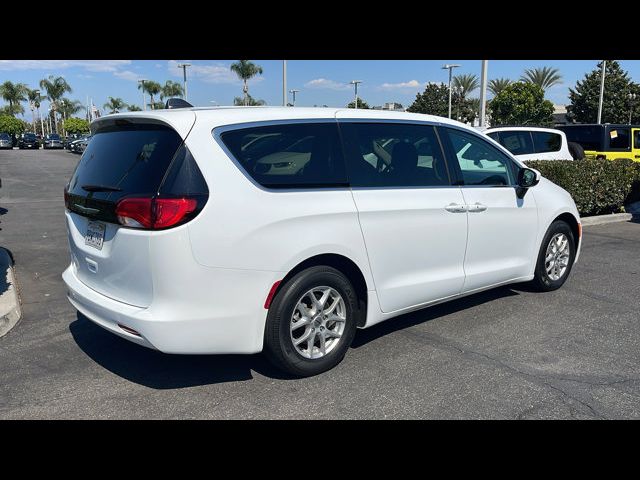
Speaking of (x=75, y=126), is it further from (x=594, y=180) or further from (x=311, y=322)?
(x=311, y=322)

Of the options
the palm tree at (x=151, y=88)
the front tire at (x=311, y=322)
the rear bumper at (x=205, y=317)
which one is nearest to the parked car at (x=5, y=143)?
the palm tree at (x=151, y=88)

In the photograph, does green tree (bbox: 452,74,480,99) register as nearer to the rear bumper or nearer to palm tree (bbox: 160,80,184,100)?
palm tree (bbox: 160,80,184,100)

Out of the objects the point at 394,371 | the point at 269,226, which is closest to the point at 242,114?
the point at 269,226

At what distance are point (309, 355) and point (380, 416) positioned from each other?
70 cm

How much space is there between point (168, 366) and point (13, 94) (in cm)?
9321

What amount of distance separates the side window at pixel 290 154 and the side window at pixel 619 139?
13.3 metres

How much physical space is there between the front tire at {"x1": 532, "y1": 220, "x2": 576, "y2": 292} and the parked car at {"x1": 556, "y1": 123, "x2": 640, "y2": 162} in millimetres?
9925

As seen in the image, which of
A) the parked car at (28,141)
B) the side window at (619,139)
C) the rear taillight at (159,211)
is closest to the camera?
the rear taillight at (159,211)

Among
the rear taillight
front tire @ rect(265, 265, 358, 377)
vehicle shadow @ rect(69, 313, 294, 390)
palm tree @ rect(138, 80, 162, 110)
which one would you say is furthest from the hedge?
palm tree @ rect(138, 80, 162, 110)

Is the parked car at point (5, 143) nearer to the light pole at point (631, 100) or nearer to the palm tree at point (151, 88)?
the palm tree at point (151, 88)

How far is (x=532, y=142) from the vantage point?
437 inches

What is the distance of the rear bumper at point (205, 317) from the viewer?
3.21 meters

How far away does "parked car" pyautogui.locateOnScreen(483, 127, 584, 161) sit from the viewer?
10789mm
